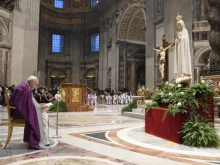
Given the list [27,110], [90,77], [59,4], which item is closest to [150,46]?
[90,77]

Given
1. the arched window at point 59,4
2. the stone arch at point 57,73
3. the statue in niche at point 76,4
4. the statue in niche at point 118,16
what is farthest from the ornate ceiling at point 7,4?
the statue in niche at point 76,4

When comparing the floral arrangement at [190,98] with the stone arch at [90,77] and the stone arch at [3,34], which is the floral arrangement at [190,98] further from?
the stone arch at [90,77]

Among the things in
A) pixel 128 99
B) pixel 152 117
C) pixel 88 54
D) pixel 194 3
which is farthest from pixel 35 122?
pixel 88 54

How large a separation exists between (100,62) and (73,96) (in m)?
16.2

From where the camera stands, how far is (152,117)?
17.8ft

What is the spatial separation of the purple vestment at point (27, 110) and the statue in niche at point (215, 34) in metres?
6.87

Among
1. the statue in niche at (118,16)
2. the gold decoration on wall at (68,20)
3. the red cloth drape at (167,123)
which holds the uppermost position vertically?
the gold decoration on wall at (68,20)

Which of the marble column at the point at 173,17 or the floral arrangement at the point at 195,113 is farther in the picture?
the marble column at the point at 173,17

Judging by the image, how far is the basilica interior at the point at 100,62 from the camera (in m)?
3.61

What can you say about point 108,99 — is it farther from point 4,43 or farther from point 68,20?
point 68,20

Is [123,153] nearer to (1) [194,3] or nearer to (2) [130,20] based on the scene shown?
(1) [194,3]

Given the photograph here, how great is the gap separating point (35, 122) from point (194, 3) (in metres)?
13.3

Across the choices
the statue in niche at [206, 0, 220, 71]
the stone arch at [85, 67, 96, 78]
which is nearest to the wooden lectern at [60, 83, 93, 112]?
the statue in niche at [206, 0, 220, 71]

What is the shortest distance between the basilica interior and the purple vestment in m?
0.26
